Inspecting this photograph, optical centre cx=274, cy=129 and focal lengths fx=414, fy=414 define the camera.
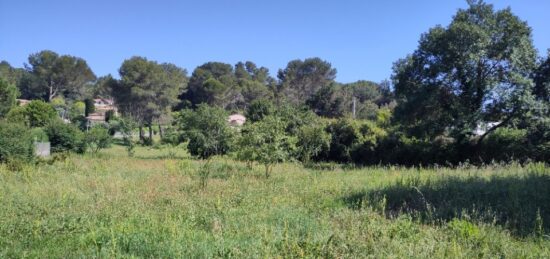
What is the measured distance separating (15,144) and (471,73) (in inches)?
739

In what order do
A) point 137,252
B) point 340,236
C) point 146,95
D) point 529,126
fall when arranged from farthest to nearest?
point 146,95 < point 529,126 < point 340,236 < point 137,252

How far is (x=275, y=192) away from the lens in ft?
32.7

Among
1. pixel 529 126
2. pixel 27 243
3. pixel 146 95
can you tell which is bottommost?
pixel 27 243

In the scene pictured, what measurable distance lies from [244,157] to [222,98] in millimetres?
55842

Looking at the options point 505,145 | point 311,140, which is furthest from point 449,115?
point 311,140

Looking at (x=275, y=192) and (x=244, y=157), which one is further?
(x=244, y=157)

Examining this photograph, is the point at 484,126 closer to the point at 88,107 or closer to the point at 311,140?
the point at 311,140

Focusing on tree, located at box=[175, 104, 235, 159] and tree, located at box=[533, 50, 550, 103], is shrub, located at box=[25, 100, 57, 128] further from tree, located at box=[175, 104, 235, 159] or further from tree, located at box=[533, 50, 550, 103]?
tree, located at box=[533, 50, 550, 103]

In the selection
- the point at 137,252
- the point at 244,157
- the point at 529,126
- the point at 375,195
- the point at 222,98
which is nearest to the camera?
the point at 137,252

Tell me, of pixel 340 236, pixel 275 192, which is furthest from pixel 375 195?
pixel 340 236

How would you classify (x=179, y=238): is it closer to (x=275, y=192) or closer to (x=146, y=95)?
(x=275, y=192)

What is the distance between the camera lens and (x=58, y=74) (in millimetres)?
70812

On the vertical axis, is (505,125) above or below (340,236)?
above

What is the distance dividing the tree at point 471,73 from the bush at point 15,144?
16.1m
